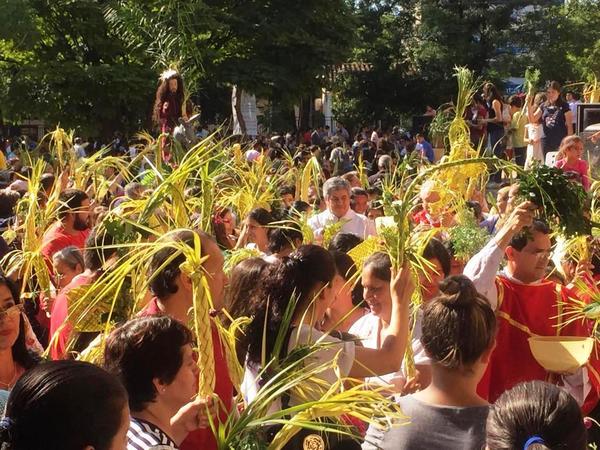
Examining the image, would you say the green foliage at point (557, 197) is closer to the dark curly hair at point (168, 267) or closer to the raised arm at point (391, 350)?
Result: the raised arm at point (391, 350)

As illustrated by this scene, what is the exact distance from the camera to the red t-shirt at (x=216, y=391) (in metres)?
3.79

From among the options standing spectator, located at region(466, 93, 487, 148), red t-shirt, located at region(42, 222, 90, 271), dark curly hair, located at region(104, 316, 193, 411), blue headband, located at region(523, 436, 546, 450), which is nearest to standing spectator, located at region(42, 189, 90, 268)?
red t-shirt, located at region(42, 222, 90, 271)

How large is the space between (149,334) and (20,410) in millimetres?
839

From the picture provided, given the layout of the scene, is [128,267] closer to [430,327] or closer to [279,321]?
[279,321]

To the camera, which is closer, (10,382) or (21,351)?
(10,382)

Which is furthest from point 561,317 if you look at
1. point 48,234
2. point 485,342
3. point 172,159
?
point 172,159

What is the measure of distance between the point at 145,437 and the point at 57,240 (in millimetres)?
4261

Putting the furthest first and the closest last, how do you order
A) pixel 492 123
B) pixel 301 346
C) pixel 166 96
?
1. pixel 492 123
2. pixel 166 96
3. pixel 301 346

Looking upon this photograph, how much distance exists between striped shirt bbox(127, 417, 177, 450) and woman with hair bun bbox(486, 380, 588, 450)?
936mm

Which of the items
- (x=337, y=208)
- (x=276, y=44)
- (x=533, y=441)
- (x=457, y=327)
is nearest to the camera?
(x=533, y=441)

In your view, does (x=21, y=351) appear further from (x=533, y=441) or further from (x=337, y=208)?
(x=337, y=208)

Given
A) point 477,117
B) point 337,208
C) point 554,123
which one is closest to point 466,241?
point 337,208

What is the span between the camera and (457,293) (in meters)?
3.79

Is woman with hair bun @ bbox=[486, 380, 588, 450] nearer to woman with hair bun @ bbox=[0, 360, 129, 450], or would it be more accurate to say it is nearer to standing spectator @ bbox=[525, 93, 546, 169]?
woman with hair bun @ bbox=[0, 360, 129, 450]
